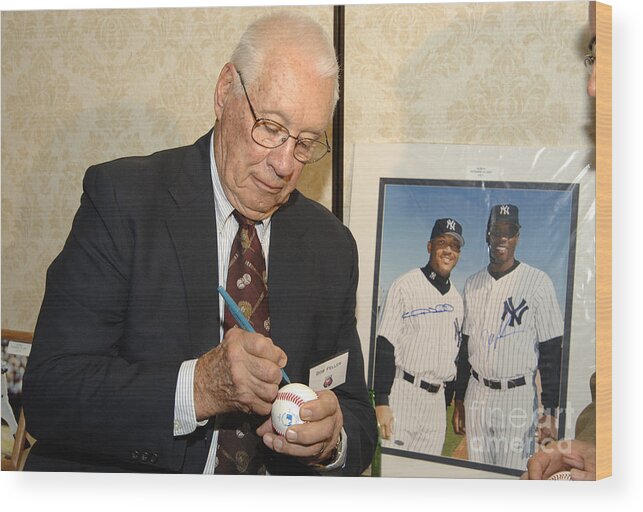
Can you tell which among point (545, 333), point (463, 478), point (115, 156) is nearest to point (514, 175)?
point (545, 333)

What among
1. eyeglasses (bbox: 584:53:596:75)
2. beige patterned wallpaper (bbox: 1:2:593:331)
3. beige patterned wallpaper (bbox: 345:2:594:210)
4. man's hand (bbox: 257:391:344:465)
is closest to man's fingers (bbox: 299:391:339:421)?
man's hand (bbox: 257:391:344:465)

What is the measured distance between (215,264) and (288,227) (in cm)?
20

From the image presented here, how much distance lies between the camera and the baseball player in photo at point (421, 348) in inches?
80.0

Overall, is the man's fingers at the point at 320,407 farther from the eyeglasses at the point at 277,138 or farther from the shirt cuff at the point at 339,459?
the eyeglasses at the point at 277,138

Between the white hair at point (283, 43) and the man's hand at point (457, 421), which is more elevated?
the white hair at point (283, 43)

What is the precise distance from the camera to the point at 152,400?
1.99 m

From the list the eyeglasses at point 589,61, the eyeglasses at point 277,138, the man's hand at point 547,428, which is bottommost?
the man's hand at point 547,428

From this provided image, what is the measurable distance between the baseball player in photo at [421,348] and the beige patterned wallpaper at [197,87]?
0.28 meters

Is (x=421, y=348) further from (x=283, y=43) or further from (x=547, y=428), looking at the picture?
(x=283, y=43)

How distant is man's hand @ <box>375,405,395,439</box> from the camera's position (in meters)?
2.04

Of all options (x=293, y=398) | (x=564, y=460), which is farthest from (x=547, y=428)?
(x=293, y=398)

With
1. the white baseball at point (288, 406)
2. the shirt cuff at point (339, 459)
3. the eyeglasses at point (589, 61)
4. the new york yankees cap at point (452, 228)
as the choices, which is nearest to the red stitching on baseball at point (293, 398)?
the white baseball at point (288, 406)

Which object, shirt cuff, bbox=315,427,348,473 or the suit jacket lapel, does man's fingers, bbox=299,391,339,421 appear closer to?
shirt cuff, bbox=315,427,348,473

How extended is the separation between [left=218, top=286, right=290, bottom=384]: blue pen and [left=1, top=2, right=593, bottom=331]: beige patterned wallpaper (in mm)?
321
